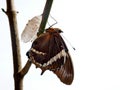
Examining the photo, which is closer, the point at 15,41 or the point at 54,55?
the point at 15,41

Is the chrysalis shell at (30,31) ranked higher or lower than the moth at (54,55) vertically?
higher

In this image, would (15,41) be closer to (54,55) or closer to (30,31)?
(30,31)

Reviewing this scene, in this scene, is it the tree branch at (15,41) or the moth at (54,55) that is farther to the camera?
the moth at (54,55)

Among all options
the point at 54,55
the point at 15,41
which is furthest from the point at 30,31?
the point at 54,55

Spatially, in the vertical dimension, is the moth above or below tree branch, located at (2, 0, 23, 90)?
below

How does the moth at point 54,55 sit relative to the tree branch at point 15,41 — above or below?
below

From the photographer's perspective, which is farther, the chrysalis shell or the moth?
the moth

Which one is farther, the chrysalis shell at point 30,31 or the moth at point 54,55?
the moth at point 54,55

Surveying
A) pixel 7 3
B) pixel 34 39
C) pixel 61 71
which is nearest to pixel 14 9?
pixel 7 3

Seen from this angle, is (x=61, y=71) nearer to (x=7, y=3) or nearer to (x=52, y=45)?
(x=52, y=45)
